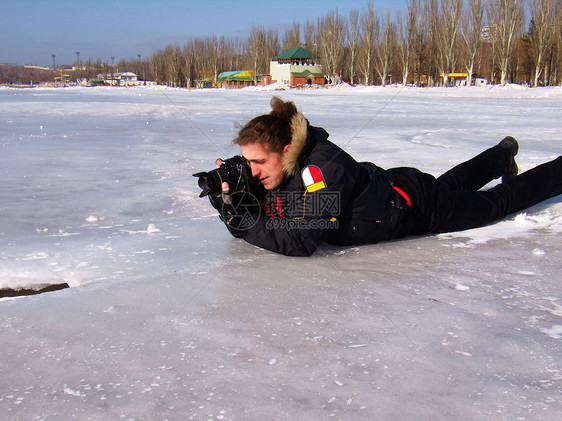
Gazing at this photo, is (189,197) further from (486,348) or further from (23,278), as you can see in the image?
(486,348)

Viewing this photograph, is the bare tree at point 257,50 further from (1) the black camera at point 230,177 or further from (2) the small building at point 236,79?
(1) the black camera at point 230,177

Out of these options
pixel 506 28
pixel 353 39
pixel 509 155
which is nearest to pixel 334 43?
pixel 353 39

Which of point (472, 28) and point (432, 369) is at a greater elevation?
point (472, 28)

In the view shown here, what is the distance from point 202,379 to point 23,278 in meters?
1.07

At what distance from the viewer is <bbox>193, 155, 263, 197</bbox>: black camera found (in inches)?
72.3

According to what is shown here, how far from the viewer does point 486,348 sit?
1.19 metres

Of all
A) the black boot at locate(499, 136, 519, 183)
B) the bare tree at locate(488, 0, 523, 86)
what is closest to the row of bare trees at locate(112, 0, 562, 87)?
the bare tree at locate(488, 0, 523, 86)

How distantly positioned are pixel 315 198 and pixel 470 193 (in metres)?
1.04

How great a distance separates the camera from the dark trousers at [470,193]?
2.26 m

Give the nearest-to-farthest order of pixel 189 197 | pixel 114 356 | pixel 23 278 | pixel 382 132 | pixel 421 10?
pixel 114 356, pixel 23 278, pixel 189 197, pixel 382 132, pixel 421 10

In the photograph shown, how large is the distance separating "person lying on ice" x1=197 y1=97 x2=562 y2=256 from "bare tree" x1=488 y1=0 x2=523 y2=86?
31.3 metres

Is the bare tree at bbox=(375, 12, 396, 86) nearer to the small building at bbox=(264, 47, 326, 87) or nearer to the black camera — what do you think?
the small building at bbox=(264, 47, 326, 87)

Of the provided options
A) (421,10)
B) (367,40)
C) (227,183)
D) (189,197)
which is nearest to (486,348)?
(227,183)

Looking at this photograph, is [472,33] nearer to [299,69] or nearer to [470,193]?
[299,69]
